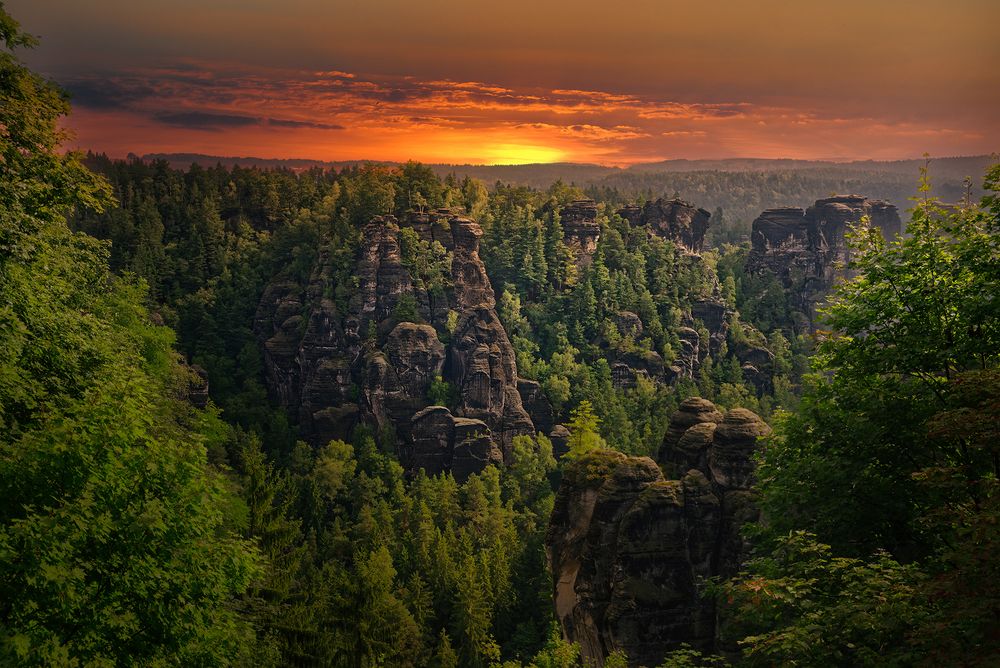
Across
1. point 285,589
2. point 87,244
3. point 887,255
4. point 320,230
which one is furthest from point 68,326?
point 320,230

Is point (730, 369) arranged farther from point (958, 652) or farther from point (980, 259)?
point (958, 652)

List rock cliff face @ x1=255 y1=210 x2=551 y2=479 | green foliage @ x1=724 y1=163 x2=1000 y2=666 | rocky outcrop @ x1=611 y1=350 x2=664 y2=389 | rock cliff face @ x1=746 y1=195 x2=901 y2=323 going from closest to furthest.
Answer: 1. green foliage @ x1=724 y1=163 x2=1000 y2=666
2. rock cliff face @ x1=255 y1=210 x2=551 y2=479
3. rocky outcrop @ x1=611 y1=350 x2=664 y2=389
4. rock cliff face @ x1=746 y1=195 x2=901 y2=323

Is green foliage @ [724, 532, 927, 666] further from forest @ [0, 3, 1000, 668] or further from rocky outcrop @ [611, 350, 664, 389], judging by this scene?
rocky outcrop @ [611, 350, 664, 389]

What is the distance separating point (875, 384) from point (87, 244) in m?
24.7

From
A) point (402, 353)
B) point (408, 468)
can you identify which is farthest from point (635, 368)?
point (408, 468)

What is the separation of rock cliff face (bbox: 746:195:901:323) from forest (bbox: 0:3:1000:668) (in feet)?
139

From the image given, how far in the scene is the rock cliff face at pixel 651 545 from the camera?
32.7m

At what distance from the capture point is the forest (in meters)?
14.8

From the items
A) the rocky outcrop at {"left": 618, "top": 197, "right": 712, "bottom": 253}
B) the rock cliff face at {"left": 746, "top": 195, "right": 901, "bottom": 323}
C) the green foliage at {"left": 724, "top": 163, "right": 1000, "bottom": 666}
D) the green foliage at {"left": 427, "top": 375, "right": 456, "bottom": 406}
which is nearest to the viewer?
the green foliage at {"left": 724, "top": 163, "right": 1000, "bottom": 666}

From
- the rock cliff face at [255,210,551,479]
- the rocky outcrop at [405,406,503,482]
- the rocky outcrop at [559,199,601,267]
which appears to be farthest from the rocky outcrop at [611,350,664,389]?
the rocky outcrop at [405,406,503,482]

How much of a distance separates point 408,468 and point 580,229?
5123 centimetres

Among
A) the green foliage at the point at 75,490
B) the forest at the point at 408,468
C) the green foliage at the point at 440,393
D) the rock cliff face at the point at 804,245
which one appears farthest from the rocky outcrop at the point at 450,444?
the rock cliff face at the point at 804,245

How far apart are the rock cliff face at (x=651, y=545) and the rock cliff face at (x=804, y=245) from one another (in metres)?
114

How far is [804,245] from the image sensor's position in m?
148
